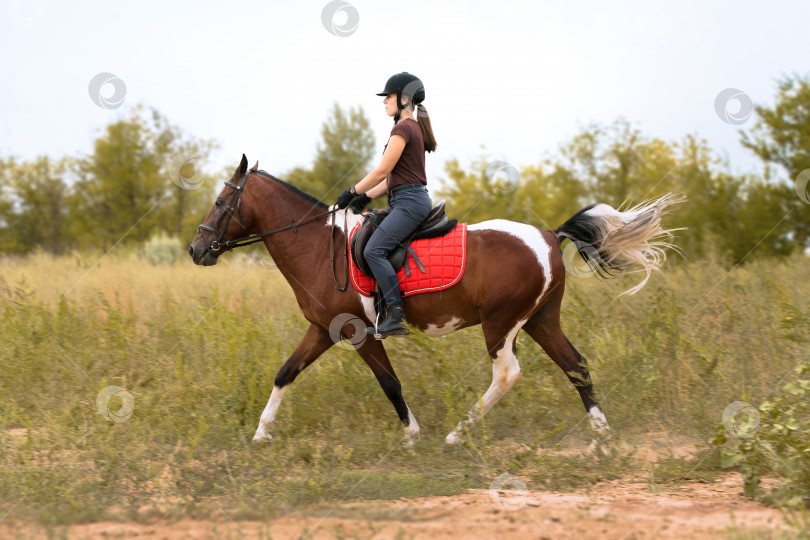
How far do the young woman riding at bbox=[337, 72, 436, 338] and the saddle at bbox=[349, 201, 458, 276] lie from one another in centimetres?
9

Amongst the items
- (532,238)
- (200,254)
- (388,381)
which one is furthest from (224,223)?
(532,238)

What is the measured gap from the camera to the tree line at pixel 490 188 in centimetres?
1922

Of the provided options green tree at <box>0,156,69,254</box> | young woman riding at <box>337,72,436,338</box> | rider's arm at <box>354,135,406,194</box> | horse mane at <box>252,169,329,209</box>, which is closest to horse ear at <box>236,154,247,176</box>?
horse mane at <box>252,169,329,209</box>

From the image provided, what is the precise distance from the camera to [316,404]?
6.98 metres

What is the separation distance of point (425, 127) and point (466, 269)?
4.63 feet

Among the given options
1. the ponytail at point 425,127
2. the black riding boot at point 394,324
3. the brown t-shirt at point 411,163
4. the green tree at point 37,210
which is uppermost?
the green tree at point 37,210

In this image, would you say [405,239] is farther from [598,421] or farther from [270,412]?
[598,421]

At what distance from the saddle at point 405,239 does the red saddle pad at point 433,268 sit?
4cm

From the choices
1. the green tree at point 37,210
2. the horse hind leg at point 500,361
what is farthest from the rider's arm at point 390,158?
the green tree at point 37,210

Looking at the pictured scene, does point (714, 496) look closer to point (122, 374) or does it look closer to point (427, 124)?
point (427, 124)

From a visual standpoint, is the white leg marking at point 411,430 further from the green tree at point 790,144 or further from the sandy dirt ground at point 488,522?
the green tree at point 790,144

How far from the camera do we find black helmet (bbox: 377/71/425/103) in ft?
21.2

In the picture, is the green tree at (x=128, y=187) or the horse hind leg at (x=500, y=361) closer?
the horse hind leg at (x=500, y=361)

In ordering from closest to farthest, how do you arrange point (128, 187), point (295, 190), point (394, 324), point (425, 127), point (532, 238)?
point (394, 324)
point (532, 238)
point (425, 127)
point (295, 190)
point (128, 187)
